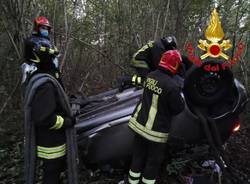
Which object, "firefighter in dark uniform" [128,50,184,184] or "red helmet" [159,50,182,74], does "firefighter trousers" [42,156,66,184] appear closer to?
"firefighter in dark uniform" [128,50,184,184]

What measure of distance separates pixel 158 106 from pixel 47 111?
1.19 m

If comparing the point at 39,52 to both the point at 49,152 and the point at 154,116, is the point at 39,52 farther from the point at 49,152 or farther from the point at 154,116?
the point at 154,116

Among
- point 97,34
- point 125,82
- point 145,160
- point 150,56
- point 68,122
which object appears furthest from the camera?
point 97,34

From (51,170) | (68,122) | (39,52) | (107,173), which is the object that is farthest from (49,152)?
(107,173)

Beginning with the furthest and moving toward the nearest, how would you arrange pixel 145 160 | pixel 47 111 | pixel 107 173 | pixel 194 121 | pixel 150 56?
pixel 150 56 < pixel 107 173 < pixel 194 121 < pixel 145 160 < pixel 47 111

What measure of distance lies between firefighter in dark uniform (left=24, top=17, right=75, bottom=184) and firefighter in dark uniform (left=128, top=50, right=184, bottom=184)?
809 millimetres

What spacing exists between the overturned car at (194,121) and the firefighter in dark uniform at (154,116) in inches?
10.0

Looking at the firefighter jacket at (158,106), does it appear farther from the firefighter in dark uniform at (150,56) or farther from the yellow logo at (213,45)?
the firefighter in dark uniform at (150,56)

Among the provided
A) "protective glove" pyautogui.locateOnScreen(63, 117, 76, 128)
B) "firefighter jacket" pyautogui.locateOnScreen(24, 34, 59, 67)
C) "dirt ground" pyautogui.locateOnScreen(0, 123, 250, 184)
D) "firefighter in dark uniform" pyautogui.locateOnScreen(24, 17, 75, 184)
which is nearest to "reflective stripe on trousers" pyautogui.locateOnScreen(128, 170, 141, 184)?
"dirt ground" pyautogui.locateOnScreen(0, 123, 250, 184)

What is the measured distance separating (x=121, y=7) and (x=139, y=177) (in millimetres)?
4612

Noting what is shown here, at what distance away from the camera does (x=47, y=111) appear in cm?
287

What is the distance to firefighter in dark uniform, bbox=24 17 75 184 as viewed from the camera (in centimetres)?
290

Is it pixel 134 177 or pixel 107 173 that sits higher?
pixel 134 177

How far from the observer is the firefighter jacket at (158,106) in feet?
10.6
